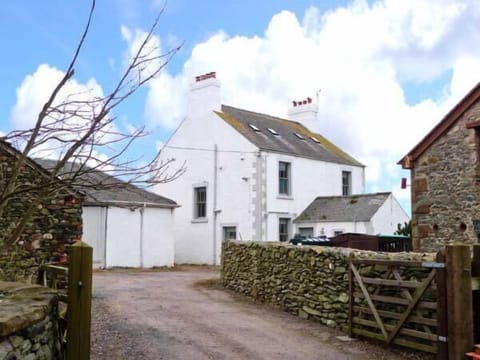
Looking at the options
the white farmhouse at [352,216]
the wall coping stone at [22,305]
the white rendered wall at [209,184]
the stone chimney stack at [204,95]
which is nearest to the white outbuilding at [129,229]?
the white rendered wall at [209,184]

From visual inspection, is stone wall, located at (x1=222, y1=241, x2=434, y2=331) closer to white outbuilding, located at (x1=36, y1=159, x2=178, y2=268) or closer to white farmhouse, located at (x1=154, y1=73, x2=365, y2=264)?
white outbuilding, located at (x1=36, y1=159, x2=178, y2=268)

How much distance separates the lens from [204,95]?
1092 inches

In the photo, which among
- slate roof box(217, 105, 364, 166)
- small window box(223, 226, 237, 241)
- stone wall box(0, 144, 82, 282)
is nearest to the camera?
stone wall box(0, 144, 82, 282)

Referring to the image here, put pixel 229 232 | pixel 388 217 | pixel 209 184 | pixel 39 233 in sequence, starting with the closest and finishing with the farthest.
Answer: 1. pixel 39 233
2. pixel 388 217
3. pixel 229 232
4. pixel 209 184

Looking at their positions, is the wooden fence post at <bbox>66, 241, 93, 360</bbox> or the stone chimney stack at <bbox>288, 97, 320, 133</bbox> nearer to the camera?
the wooden fence post at <bbox>66, 241, 93, 360</bbox>

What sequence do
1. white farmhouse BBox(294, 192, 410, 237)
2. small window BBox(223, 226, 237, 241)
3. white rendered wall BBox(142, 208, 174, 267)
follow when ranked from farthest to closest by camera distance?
small window BBox(223, 226, 237, 241) < white farmhouse BBox(294, 192, 410, 237) < white rendered wall BBox(142, 208, 174, 267)

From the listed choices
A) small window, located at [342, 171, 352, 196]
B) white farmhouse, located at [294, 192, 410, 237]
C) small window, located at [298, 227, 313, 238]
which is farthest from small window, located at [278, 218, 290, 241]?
small window, located at [342, 171, 352, 196]

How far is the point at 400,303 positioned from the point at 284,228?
58.8 feet

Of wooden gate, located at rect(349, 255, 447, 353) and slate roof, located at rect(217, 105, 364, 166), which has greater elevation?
slate roof, located at rect(217, 105, 364, 166)

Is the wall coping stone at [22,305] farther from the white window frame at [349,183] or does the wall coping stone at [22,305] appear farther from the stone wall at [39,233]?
the white window frame at [349,183]

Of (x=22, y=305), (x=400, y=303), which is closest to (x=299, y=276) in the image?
(x=400, y=303)

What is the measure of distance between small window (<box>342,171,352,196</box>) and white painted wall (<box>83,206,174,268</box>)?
9.92 metres

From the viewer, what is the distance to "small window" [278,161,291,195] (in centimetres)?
2641

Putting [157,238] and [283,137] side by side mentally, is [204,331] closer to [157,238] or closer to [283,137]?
[157,238]
